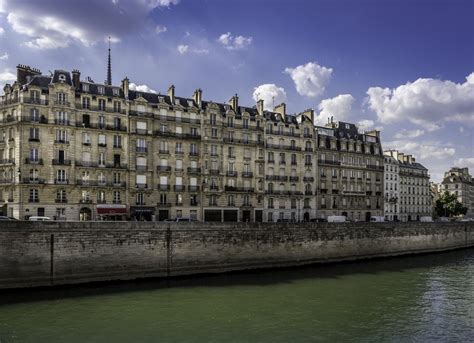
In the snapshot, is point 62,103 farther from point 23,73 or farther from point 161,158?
point 161,158

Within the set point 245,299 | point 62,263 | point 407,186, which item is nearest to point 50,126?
point 62,263

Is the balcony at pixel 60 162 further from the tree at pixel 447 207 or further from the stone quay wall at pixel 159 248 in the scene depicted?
the tree at pixel 447 207

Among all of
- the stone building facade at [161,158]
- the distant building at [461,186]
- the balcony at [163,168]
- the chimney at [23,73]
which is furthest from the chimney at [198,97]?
the distant building at [461,186]

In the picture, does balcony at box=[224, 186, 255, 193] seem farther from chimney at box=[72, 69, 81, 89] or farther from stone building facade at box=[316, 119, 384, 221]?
chimney at box=[72, 69, 81, 89]

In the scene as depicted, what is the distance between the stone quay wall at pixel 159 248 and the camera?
87.1ft

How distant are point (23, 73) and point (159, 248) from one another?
25.9m

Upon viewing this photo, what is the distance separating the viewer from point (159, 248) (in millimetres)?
31016

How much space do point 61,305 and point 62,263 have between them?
523 cm

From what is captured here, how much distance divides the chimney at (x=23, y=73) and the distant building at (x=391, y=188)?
55566 millimetres

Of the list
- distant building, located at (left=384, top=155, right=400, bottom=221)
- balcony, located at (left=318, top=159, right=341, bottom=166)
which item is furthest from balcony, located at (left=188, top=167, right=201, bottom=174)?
distant building, located at (left=384, top=155, right=400, bottom=221)

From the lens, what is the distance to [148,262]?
3034 centimetres

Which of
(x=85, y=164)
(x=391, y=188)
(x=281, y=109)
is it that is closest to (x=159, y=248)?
(x=85, y=164)

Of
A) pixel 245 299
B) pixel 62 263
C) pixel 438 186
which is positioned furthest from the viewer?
pixel 438 186

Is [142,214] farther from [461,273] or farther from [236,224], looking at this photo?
[461,273]
